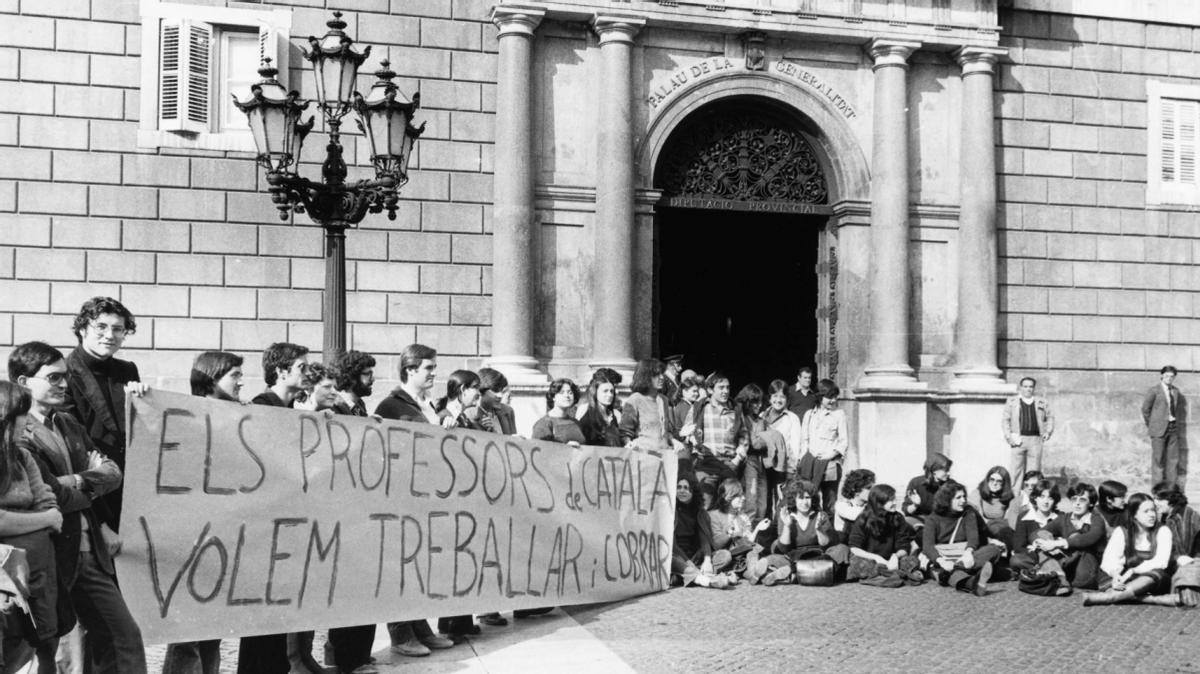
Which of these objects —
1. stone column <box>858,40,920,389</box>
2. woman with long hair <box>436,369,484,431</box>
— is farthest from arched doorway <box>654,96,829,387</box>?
woman with long hair <box>436,369,484,431</box>

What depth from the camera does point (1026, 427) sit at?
15.1 metres

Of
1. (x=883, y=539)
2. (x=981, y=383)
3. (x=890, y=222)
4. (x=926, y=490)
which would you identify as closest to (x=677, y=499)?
(x=883, y=539)

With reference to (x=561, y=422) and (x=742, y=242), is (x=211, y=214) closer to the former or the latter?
(x=561, y=422)

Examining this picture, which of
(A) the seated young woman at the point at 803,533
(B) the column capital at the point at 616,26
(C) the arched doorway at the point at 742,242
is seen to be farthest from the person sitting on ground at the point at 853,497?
(B) the column capital at the point at 616,26

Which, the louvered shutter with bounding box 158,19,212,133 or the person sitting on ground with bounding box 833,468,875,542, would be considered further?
the louvered shutter with bounding box 158,19,212,133

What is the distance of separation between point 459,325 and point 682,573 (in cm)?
577

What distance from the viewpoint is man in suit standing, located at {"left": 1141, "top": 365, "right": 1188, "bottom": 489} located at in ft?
53.8

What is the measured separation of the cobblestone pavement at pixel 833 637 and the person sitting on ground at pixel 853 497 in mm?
831

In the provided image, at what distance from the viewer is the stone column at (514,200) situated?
581 inches

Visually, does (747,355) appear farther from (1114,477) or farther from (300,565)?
(300,565)

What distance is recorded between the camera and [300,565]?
21.7ft

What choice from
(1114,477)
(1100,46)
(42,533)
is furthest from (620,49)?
(42,533)

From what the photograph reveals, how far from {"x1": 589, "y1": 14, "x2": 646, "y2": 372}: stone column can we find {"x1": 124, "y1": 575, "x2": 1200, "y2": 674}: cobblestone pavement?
5.48m

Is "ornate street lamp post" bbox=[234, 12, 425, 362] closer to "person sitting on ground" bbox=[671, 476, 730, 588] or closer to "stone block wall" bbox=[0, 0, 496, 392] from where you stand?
"person sitting on ground" bbox=[671, 476, 730, 588]
